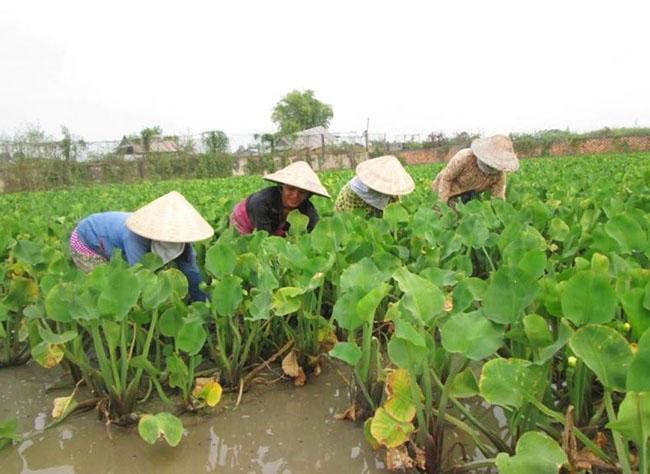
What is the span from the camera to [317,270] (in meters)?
2.18

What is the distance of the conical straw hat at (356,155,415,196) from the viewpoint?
373 cm

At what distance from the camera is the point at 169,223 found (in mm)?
2426

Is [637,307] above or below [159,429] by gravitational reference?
above

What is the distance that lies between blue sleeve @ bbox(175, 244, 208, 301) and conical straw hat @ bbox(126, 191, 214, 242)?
0.85 ft

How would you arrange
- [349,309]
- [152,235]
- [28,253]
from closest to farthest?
1. [349,309]
2. [152,235]
3. [28,253]

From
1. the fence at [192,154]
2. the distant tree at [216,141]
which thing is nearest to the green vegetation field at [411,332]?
the fence at [192,154]

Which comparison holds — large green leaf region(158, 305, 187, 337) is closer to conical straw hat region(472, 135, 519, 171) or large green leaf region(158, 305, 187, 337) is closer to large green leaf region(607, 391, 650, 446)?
large green leaf region(607, 391, 650, 446)

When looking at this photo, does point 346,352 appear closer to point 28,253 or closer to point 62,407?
point 62,407

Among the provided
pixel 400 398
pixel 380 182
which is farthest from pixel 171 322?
pixel 380 182

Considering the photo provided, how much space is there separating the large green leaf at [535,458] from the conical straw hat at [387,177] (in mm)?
2661

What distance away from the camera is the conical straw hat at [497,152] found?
4066 mm

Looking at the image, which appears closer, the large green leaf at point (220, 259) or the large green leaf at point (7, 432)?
the large green leaf at point (7, 432)

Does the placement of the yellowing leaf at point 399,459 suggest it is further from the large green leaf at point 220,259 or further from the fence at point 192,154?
the fence at point 192,154

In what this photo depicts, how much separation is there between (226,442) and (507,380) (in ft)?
3.43
